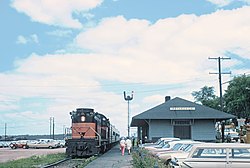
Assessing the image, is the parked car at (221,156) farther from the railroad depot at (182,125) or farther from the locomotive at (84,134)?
the railroad depot at (182,125)

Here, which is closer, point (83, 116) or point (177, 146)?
point (177, 146)

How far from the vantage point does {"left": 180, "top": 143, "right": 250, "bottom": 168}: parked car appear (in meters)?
12.7

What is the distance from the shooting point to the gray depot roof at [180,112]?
40.9 meters

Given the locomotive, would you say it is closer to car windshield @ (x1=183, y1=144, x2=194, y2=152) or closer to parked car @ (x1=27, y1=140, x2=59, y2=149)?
car windshield @ (x1=183, y1=144, x2=194, y2=152)

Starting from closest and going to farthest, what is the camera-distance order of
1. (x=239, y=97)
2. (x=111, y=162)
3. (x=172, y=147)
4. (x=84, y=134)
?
1. (x=172, y=147)
2. (x=111, y=162)
3. (x=84, y=134)
4. (x=239, y=97)

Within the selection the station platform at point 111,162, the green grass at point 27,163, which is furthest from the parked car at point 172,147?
the green grass at point 27,163

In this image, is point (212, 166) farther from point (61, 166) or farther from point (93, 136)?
point (93, 136)

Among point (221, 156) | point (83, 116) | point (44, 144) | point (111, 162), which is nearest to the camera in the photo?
point (221, 156)

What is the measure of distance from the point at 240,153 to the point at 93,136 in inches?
918

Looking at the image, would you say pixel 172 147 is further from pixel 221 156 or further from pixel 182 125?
pixel 182 125

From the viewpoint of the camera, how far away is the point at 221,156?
1293 cm

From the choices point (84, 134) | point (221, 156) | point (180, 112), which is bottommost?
point (221, 156)

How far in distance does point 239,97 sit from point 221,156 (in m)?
64.2

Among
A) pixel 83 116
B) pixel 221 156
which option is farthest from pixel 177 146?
pixel 83 116
